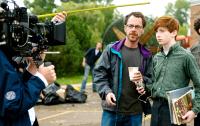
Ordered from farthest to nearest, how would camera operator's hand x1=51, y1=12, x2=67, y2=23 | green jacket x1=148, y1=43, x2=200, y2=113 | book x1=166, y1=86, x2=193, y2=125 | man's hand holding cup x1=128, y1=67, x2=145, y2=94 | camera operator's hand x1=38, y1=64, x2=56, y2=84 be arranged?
man's hand holding cup x1=128, y1=67, x2=145, y2=94 → green jacket x1=148, y1=43, x2=200, y2=113 → book x1=166, y1=86, x2=193, y2=125 → camera operator's hand x1=51, y1=12, x2=67, y2=23 → camera operator's hand x1=38, y1=64, x2=56, y2=84

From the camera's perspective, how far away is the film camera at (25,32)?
307 cm

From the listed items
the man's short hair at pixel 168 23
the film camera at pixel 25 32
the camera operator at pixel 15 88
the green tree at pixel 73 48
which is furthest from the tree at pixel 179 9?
the camera operator at pixel 15 88

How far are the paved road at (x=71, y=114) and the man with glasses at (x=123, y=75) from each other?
411cm

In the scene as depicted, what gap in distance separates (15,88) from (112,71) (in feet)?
6.32

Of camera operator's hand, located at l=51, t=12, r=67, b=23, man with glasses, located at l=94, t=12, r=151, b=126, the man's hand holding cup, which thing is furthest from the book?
camera operator's hand, located at l=51, t=12, r=67, b=23

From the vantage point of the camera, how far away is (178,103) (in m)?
4.34

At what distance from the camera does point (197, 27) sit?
6328mm

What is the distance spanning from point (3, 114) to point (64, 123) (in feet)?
21.1

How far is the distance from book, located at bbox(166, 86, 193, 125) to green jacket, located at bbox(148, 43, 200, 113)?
98mm

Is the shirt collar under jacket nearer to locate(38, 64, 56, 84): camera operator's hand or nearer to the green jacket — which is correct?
the green jacket

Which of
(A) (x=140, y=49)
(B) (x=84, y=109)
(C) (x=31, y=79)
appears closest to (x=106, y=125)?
(A) (x=140, y=49)

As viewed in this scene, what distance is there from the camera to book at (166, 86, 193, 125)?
432cm

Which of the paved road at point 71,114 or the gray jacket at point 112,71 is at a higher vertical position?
the gray jacket at point 112,71

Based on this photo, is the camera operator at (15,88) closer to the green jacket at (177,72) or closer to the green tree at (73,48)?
the green jacket at (177,72)
